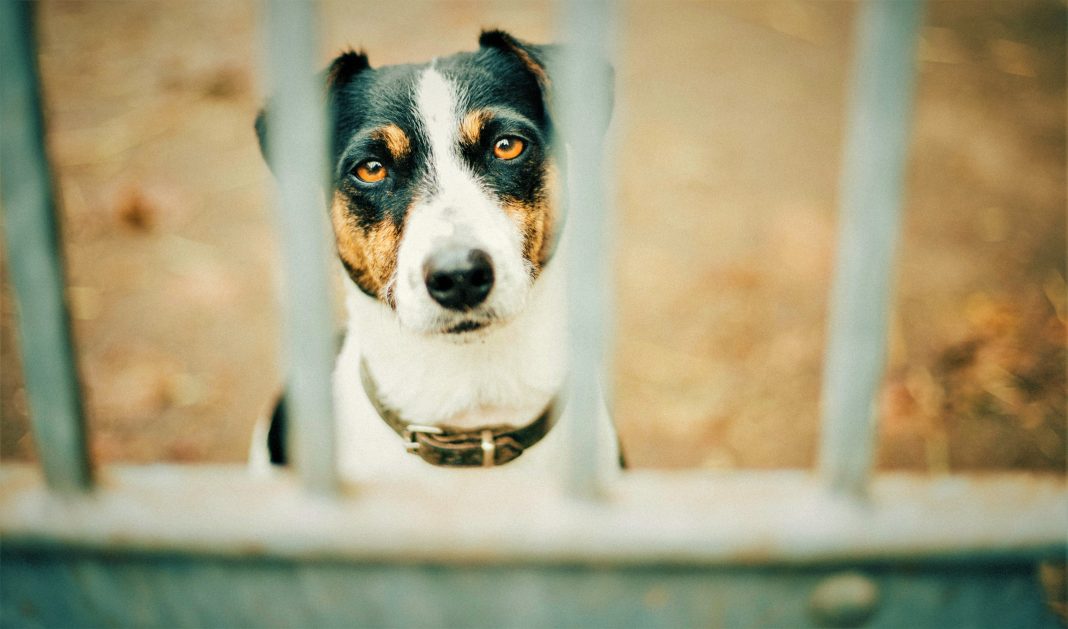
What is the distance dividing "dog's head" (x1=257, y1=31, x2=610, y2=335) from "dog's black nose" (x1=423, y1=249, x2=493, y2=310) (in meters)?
0.02

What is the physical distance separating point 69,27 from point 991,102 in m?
5.78

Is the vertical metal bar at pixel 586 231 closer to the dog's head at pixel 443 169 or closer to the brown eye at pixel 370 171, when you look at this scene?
the dog's head at pixel 443 169

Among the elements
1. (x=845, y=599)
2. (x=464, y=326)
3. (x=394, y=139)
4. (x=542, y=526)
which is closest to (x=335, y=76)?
(x=394, y=139)

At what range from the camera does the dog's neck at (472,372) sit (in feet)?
5.97

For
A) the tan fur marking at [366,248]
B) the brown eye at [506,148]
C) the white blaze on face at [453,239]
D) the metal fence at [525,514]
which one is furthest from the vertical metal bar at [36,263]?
the brown eye at [506,148]

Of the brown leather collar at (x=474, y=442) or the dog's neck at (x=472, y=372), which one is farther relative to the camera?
the dog's neck at (x=472, y=372)

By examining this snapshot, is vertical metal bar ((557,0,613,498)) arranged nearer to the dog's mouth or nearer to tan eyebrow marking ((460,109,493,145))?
the dog's mouth

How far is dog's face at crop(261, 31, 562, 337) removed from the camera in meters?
1.62

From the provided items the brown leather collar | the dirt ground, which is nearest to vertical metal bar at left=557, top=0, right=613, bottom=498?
the brown leather collar

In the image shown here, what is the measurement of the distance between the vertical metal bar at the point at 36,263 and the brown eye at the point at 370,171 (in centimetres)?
96

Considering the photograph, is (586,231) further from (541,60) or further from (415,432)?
(541,60)

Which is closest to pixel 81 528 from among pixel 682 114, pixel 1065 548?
pixel 1065 548

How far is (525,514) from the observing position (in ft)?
3.24

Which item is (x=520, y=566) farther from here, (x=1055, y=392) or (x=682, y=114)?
(x=682, y=114)
